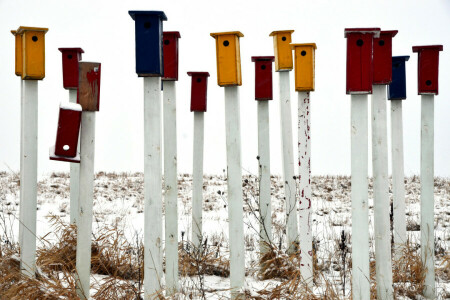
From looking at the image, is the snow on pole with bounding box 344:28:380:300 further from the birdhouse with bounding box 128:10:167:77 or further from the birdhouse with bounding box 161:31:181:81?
the birdhouse with bounding box 161:31:181:81

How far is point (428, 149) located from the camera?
4586 mm

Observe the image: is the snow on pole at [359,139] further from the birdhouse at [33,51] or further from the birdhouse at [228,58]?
the birdhouse at [33,51]

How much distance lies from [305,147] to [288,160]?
1434 millimetres

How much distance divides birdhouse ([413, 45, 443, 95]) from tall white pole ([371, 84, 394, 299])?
3.26 feet

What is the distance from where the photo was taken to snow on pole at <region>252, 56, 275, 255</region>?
544 centimetres

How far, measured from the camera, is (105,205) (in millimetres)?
9977

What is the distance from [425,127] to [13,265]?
4273 millimetres

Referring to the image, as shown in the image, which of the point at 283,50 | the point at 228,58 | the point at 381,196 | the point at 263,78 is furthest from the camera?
Result: the point at 263,78

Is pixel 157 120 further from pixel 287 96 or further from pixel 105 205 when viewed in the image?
pixel 105 205

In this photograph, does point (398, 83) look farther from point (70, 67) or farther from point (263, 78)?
point (70, 67)

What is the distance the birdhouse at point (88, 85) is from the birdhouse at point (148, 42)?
55 cm

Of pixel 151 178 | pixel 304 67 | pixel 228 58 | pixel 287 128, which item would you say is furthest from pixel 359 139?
pixel 287 128

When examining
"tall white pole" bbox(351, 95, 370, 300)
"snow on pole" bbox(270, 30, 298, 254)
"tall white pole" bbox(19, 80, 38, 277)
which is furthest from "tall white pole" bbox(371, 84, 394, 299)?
"tall white pole" bbox(19, 80, 38, 277)

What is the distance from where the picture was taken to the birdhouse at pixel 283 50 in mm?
5160
